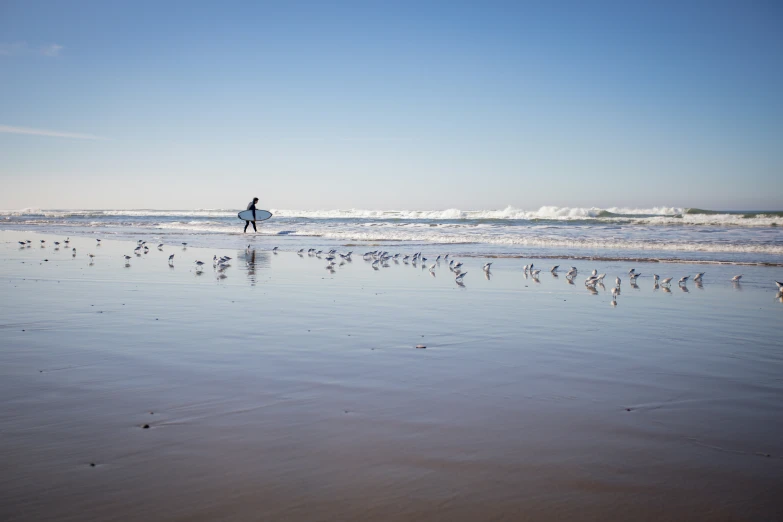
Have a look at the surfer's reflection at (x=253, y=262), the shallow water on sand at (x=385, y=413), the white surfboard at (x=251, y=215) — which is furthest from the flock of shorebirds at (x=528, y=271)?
the white surfboard at (x=251, y=215)

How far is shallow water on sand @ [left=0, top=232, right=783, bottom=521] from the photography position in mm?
2930

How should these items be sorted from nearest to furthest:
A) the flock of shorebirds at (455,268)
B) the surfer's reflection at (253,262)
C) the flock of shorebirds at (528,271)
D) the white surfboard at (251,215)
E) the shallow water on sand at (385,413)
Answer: the shallow water on sand at (385,413), the flock of shorebirds at (528,271), the flock of shorebirds at (455,268), the surfer's reflection at (253,262), the white surfboard at (251,215)

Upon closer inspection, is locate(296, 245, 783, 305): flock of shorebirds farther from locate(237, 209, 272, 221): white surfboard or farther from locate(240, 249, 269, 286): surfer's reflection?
locate(237, 209, 272, 221): white surfboard

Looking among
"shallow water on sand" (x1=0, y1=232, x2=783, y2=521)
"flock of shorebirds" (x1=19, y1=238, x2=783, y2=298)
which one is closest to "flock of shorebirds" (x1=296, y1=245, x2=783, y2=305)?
"flock of shorebirds" (x1=19, y1=238, x2=783, y2=298)

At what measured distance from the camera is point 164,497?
2.88 m

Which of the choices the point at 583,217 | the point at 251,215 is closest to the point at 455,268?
the point at 251,215

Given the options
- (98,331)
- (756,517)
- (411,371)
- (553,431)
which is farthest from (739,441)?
(98,331)

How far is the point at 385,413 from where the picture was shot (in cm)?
408

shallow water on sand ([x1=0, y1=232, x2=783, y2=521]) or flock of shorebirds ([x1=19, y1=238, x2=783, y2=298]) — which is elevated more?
flock of shorebirds ([x1=19, y1=238, x2=783, y2=298])

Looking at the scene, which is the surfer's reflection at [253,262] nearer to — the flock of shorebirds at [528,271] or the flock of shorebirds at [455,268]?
the flock of shorebirds at [455,268]

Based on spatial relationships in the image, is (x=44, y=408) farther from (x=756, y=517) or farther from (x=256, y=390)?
(x=756, y=517)

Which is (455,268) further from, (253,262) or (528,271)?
(253,262)

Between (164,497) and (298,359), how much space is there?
2.65 meters

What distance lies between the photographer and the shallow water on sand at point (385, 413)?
2.93 m
